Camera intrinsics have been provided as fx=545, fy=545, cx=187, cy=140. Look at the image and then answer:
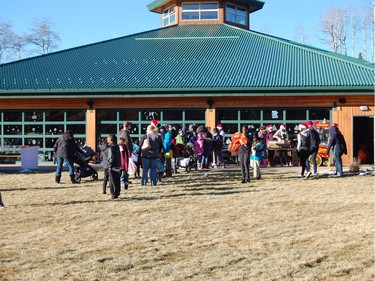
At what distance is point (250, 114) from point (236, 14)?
13074mm

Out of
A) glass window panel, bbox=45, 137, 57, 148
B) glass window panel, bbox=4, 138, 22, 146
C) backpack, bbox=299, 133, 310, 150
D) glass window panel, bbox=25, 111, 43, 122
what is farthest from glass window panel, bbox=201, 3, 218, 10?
backpack, bbox=299, 133, 310, 150

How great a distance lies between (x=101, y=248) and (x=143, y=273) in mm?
1448

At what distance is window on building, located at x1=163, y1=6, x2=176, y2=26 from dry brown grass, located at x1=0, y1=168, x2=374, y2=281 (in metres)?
23.3

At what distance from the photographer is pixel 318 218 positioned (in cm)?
1028

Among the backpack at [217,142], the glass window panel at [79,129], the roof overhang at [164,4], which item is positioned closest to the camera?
the backpack at [217,142]

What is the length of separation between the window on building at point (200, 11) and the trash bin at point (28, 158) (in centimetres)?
1712

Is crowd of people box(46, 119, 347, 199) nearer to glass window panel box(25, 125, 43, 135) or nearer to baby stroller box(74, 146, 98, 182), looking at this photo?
baby stroller box(74, 146, 98, 182)

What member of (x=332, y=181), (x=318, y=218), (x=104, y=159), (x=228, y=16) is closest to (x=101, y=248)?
(x=318, y=218)

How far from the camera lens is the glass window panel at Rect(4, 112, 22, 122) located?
26.1 metres

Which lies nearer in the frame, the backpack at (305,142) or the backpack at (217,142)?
the backpack at (305,142)

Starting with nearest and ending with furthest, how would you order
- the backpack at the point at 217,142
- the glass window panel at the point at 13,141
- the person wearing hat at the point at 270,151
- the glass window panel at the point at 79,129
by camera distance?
the backpack at the point at 217,142 < the person wearing hat at the point at 270,151 < the glass window panel at the point at 79,129 < the glass window panel at the point at 13,141

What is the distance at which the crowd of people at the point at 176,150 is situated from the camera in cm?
1361

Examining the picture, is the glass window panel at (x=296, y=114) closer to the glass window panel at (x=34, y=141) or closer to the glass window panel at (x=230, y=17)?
the glass window panel at (x=34, y=141)

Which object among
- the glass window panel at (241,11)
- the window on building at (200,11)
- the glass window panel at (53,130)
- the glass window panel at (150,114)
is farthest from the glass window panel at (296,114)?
the glass window panel at (241,11)
